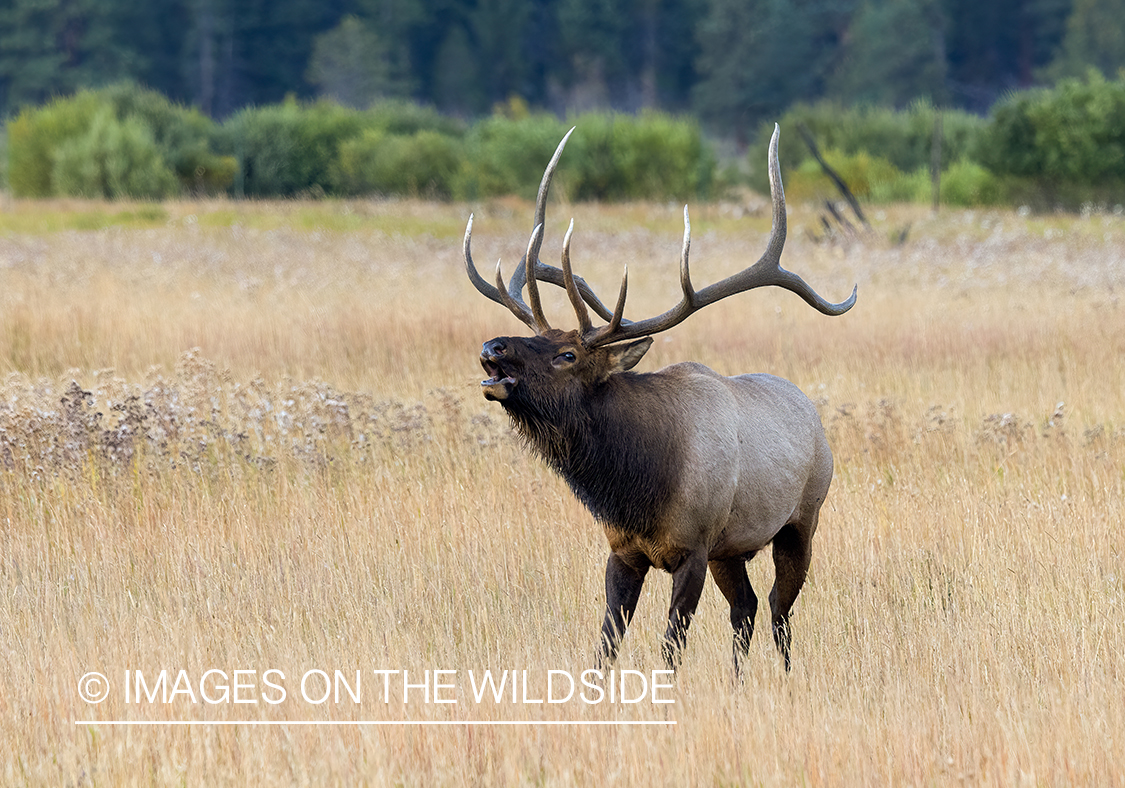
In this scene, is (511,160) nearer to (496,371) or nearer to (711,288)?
(711,288)

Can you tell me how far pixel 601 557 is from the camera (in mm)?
6121

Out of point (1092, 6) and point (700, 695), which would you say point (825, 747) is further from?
point (1092, 6)

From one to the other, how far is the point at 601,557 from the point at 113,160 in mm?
29038

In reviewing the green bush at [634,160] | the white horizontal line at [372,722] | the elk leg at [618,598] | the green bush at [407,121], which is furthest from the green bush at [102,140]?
the white horizontal line at [372,722]

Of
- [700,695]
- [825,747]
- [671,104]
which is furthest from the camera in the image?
[671,104]

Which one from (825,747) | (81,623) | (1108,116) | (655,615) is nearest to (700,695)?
(825,747)

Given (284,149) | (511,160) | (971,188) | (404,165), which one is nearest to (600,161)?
(511,160)

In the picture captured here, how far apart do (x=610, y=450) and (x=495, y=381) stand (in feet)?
1.86

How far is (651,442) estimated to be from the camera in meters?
4.74

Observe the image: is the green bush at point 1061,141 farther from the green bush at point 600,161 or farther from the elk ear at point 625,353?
the elk ear at point 625,353

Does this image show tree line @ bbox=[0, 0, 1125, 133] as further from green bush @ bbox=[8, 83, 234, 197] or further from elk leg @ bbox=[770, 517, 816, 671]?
elk leg @ bbox=[770, 517, 816, 671]

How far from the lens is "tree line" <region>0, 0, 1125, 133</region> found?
5834 cm

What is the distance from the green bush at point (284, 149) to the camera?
126 feet

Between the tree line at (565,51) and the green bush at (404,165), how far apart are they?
74.2 ft
